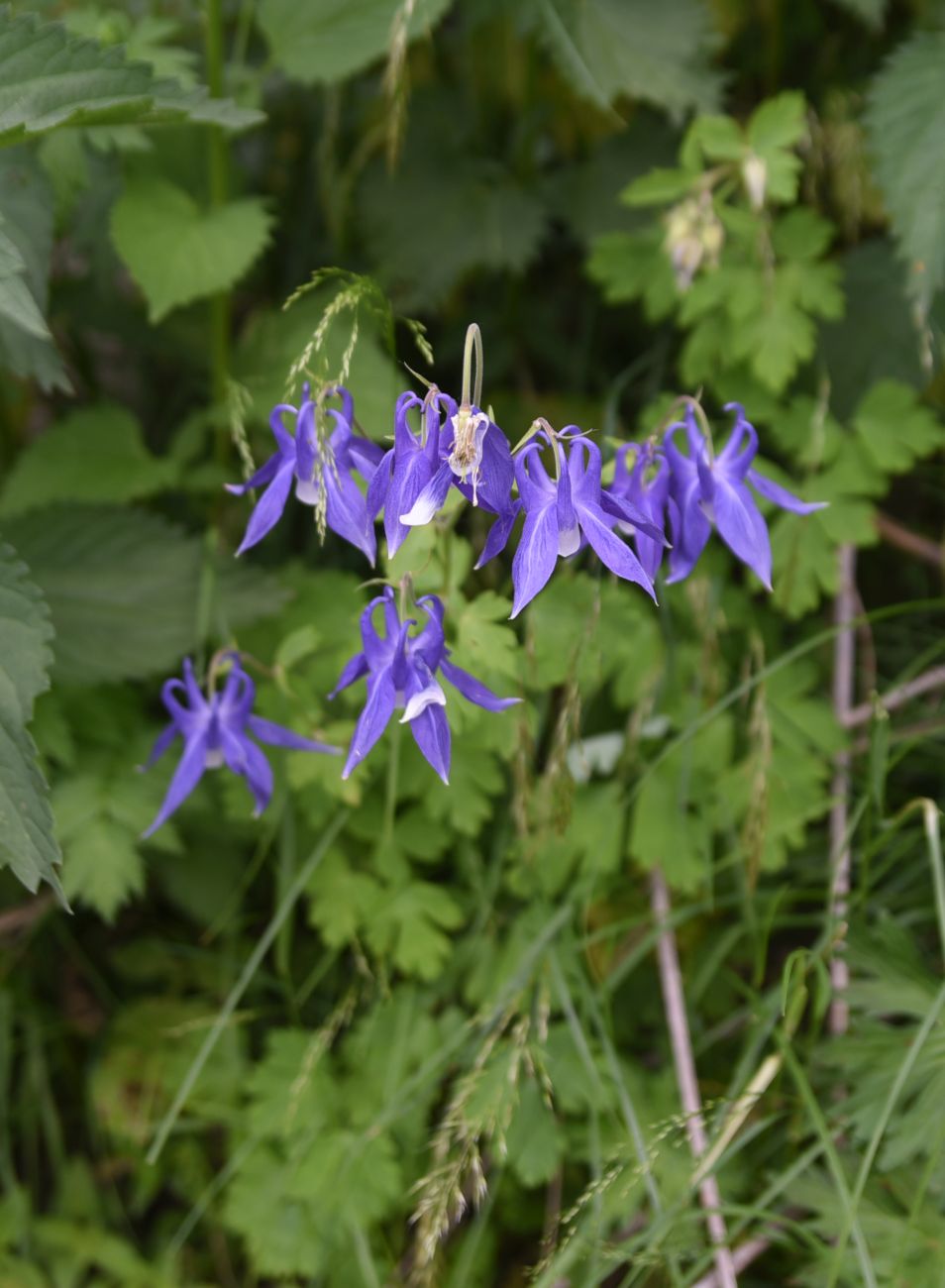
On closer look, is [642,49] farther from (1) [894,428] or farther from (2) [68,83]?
(2) [68,83]

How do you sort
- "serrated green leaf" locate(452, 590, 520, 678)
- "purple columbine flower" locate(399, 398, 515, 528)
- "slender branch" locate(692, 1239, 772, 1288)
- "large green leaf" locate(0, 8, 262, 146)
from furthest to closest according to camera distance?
"slender branch" locate(692, 1239, 772, 1288) < "serrated green leaf" locate(452, 590, 520, 678) < "large green leaf" locate(0, 8, 262, 146) < "purple columbine flower" locate(399, 398, 515, 528)

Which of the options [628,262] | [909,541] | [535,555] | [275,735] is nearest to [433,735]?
[535,555]

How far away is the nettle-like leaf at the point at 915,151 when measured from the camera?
159cm

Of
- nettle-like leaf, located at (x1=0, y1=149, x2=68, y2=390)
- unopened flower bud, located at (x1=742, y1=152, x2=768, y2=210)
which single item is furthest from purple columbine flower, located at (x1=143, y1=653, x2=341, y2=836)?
unopened flower bud, located at (x1=742, y1=152, x2=768, y2=210)

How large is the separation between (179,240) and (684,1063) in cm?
122

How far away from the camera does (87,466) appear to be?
183 centimetres

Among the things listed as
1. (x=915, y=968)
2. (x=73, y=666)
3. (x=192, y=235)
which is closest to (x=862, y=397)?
(x=915, y=968)

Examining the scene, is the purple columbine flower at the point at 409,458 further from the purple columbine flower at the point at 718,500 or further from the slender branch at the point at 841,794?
the slender branch at the point at 841,794

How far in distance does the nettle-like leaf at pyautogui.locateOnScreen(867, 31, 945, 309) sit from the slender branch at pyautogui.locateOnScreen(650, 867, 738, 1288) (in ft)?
2.76

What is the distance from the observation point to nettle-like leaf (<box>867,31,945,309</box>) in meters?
1.59

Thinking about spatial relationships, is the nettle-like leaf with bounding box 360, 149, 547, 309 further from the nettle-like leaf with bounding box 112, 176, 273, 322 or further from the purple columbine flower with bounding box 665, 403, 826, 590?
the purple columbine flower with bounding box 665, 403, 826, 590

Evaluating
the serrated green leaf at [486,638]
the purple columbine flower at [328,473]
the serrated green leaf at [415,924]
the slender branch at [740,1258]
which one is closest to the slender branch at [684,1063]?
the slender branch at [740,1258]

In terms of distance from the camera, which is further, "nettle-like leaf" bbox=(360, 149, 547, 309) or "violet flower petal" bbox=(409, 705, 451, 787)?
"nettle-like leaf" bbox=(360, 149, 547, 309)

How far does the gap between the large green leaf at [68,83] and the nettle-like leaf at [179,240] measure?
1.16ft
